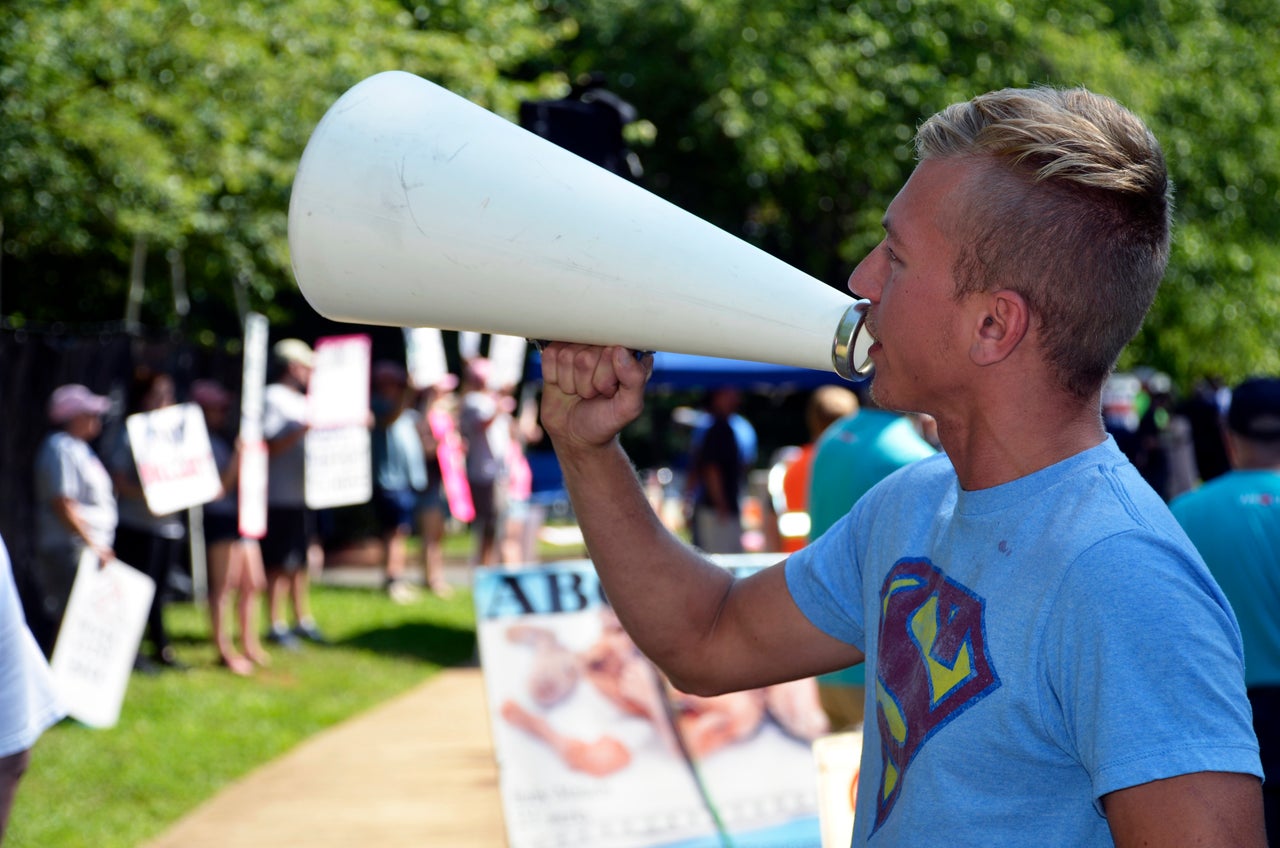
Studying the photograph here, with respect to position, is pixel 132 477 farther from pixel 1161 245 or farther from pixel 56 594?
pixel 1161 245

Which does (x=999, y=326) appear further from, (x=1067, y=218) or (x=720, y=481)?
(x=720, y=481)

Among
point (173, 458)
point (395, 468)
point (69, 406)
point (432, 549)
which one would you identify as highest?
point (69, 406)

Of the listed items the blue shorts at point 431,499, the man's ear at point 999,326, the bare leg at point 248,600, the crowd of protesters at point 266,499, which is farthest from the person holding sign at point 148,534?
the man's ear at point 999,326

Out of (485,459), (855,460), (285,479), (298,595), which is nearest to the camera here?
(855,460)

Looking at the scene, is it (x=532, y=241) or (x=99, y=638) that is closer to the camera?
(x=532, y=241)

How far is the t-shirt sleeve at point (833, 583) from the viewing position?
1718 millimetres

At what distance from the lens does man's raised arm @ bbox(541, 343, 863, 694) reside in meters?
1.77

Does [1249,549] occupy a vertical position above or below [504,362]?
above

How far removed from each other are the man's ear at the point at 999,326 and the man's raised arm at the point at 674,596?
0.49 m

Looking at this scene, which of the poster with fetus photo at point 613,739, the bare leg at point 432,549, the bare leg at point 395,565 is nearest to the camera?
the poster with fetus photo at point 613,739

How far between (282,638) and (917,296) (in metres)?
7.87

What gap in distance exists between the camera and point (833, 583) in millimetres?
1729

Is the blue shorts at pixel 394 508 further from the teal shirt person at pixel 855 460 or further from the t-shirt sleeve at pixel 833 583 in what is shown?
the t-shirt sleeve at pixel 833 583

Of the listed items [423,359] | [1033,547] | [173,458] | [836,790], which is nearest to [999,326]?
[1033,547]
